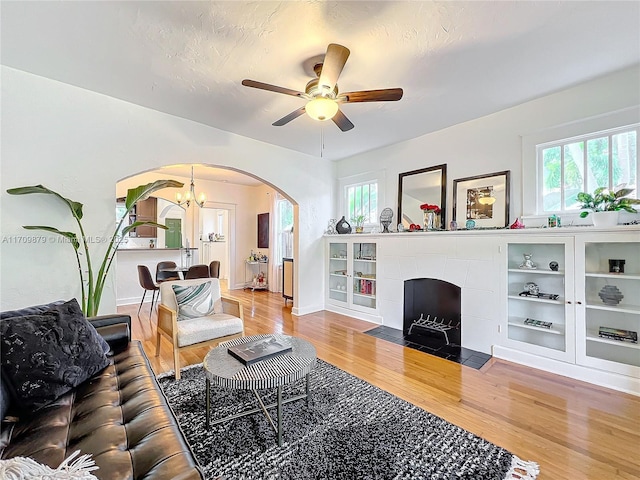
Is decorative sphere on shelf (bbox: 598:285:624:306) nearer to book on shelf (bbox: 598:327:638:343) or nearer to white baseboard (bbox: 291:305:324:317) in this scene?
→ book on shelf (bbox: 598:327:638:343)

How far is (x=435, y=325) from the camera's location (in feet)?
12.2

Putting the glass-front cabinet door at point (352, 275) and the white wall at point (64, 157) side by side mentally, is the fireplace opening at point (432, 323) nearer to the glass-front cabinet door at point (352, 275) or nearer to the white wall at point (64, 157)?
the glass-front cabinet door at point (352, 275)

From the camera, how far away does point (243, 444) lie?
1.74 metres

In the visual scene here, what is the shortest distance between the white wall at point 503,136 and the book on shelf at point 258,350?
112 inches

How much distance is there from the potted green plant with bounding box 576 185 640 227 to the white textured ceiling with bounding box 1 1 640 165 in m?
1.09

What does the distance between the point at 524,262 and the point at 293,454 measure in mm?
2915

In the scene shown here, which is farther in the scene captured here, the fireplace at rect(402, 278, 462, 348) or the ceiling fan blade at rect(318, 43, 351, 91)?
the fireplace at rect(402, 278, 462, 348)

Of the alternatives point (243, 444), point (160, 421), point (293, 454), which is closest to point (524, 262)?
point (293, 454)

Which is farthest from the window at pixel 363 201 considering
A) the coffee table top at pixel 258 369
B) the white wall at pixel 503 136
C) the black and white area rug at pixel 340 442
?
the coffee table top at pixel 258 369

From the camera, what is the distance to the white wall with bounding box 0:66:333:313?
2586mm

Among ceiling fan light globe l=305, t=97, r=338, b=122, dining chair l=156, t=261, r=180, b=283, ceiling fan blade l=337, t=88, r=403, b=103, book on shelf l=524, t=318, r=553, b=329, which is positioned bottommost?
book on shelf l=524, t=318, r=553, b=329

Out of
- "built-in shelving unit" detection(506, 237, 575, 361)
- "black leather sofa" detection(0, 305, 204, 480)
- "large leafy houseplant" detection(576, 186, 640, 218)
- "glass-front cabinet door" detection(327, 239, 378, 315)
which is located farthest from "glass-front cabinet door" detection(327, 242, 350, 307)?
"black leather sofa" detection(0, 305, 204, 480)

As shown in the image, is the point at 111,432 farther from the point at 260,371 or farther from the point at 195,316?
the point at 195,316

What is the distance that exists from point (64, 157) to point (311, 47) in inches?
102
